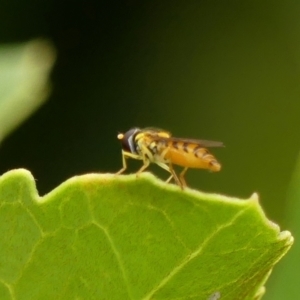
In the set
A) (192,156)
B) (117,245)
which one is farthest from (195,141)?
(117,245)

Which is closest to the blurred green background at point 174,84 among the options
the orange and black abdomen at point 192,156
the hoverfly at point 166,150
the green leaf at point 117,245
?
the hoverfly at point 166,150

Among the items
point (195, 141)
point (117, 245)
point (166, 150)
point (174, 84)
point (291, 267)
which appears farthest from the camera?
point (174, 84)

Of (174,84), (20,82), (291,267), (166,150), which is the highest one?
(20,82)

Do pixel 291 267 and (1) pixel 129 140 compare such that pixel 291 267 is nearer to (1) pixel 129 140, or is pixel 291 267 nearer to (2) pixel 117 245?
(1) pixel 129 140

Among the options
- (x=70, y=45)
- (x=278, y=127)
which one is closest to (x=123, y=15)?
(x=70, y=45)

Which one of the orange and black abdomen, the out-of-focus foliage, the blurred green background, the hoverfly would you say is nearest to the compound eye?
the hoverfly

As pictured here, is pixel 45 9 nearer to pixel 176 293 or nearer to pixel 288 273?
pixel 288 273

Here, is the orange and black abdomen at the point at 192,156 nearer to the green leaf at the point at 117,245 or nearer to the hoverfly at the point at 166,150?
the hoverfly at the point at 166,150
